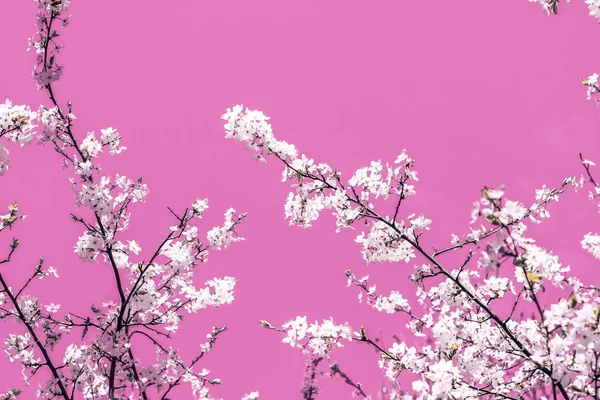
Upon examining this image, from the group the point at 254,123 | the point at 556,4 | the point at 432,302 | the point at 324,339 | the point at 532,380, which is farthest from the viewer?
the point at 432,302

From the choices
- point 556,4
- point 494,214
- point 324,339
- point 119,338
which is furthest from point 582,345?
point 119,338

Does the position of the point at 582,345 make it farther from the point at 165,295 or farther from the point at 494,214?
the point at 165,295

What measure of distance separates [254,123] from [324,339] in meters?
2.65

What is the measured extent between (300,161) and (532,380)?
163 inches

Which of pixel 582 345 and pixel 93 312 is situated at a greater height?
pixel 93 312

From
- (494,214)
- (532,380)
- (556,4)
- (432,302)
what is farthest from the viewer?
(432,302)

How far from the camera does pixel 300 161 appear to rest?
5797 millimetres

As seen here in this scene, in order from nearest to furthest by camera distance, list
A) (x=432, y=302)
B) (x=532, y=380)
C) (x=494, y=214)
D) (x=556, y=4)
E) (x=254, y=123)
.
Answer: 1. (x=494, y=214)
2. (x=556, y=4)
3. (x=254, y=123)
4. (x=532, y=380)
5. (x=432, y=302)

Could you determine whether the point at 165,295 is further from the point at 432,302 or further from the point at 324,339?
the point at 432,302

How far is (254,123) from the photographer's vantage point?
226 inches

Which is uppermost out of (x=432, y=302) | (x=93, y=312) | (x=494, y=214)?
(x=432, y=302)

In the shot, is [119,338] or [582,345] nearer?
[582,345]

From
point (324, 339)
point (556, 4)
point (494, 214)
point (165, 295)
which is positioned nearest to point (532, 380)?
point (324, 339)

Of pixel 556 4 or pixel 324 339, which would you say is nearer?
pixel 556 4
